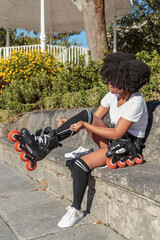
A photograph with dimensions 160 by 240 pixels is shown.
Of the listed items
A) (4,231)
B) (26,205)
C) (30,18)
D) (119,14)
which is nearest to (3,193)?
(26,205)

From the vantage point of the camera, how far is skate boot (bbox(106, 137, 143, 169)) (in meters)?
2.49

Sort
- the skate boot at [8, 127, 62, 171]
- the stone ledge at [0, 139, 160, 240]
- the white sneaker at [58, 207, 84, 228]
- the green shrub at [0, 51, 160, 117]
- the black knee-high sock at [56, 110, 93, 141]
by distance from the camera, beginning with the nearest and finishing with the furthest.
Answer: the stone ledge at [0, 139, 160, 240], the white sneaker at [58, 207, 84, 228], the black knee-high sock at [56, 110, 93, 141], the skate boot at [8, 127, 62, 171], the green shrub at [0, 51, 160, 117]

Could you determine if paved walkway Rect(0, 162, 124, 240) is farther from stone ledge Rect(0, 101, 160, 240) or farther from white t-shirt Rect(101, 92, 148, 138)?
white t-shirt Rect(101, 92, 148, 138)

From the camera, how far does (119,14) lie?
1286cm

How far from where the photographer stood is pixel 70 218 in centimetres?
243

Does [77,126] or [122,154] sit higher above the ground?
[77,126]

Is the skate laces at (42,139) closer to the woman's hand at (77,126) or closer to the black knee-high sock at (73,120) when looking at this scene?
the black knee-high sock at (73,120)

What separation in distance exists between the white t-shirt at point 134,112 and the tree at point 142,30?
40.3 feet

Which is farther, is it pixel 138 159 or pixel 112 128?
pixel 138 159

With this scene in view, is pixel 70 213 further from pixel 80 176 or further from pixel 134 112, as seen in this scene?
pixel 134 112

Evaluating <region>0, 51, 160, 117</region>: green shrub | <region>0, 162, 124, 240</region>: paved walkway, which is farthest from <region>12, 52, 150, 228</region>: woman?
<region>0, 51, 160, 117</region>: green shrub

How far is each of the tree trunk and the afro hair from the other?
17.1 ft

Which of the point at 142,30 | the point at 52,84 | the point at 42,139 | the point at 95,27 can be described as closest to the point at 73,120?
the point at 42,139

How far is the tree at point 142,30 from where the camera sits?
14586 mm
